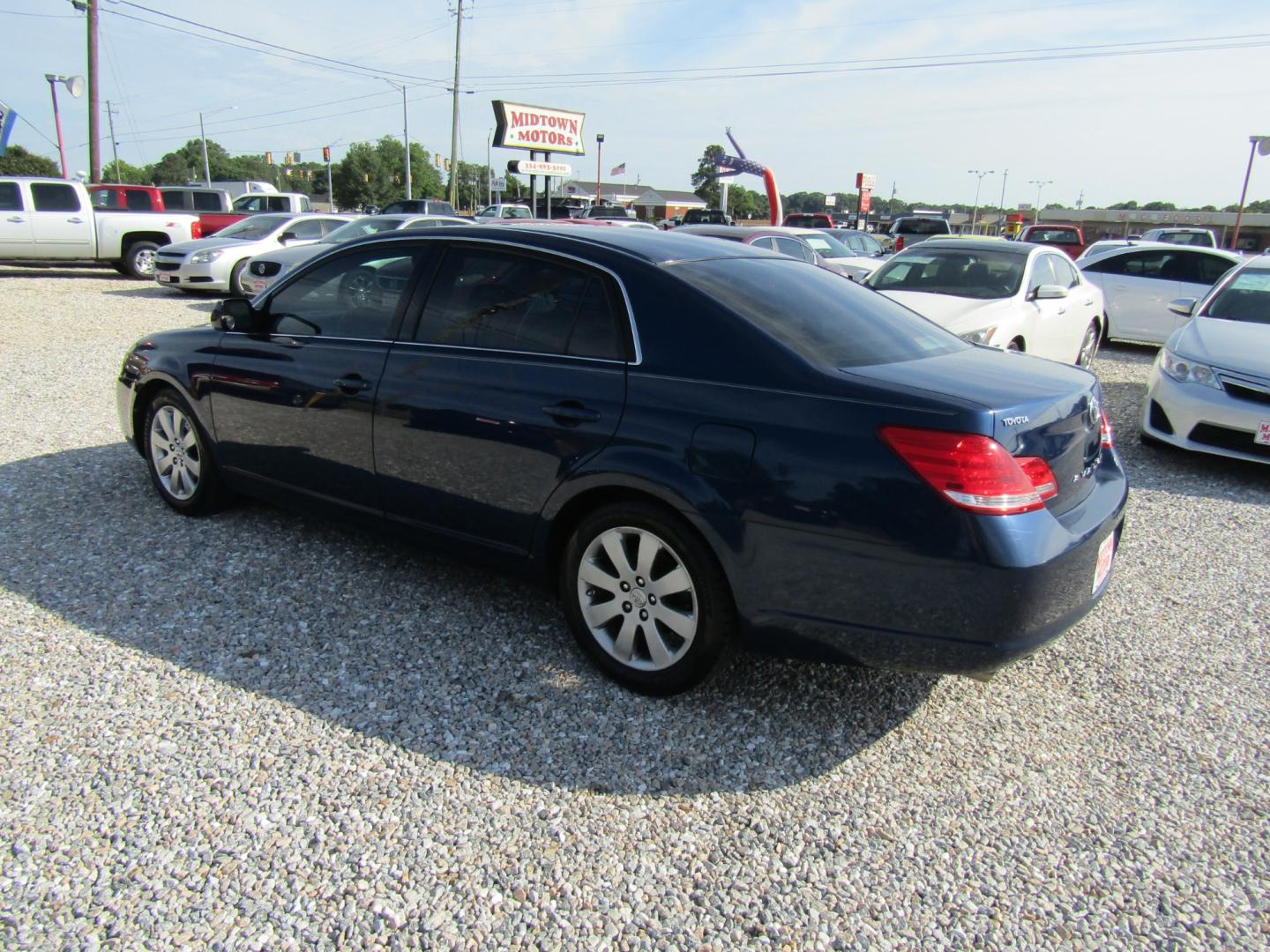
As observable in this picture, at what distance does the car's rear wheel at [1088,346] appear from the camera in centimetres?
971

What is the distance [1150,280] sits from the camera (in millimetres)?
11836

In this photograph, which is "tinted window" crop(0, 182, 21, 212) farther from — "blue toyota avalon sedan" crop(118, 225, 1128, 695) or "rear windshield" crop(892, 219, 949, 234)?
"rear windshield" crop(892, 219, 949, 234)

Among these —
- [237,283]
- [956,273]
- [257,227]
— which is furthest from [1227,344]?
[257,227]

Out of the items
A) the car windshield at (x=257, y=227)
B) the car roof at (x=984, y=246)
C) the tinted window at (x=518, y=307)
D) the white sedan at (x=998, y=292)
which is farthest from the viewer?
the car windshield at (x=257, y=227)

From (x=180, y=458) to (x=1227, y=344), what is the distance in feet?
22.7

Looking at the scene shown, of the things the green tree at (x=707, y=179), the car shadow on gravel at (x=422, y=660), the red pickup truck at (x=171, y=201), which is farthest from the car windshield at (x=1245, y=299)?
the green tree at (x=707, y=179)

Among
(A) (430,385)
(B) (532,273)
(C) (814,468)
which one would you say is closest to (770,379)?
(C) (814,468)

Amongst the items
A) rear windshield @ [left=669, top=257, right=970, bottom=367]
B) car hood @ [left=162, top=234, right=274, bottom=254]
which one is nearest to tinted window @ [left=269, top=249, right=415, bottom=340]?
rear windshield @ [left=669, top=257, right=970, bottom=367]

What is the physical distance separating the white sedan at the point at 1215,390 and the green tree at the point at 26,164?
89543 millimetres

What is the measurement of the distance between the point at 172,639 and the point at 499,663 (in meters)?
1.28

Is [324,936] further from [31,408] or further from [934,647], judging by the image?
[31,408]

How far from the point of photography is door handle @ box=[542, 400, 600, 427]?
3.05 meters

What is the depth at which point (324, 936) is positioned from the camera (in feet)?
6.90

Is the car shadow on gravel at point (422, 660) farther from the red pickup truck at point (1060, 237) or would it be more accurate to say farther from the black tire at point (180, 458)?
the red pickup truck at point (1060, 237)
